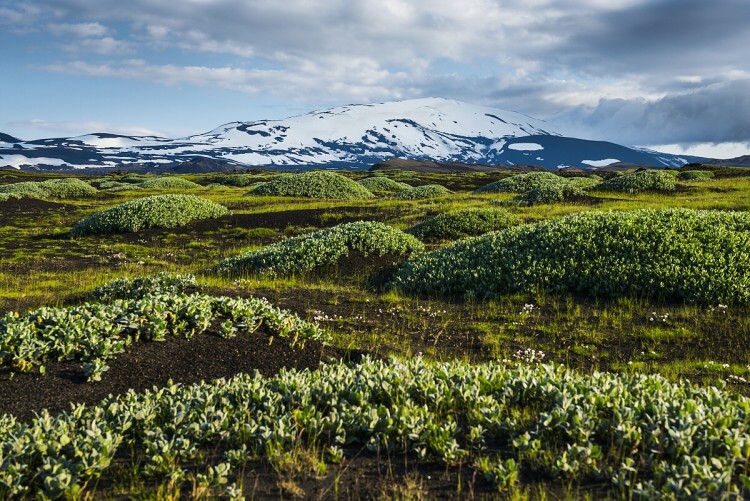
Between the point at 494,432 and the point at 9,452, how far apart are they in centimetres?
470

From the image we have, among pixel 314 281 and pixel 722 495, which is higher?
pixel 722 495

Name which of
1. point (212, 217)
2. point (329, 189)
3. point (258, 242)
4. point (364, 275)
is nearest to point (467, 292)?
point (364, 275)

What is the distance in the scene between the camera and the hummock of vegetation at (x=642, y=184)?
41.7 metres

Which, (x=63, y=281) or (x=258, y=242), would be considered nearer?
(x=63, y=281)

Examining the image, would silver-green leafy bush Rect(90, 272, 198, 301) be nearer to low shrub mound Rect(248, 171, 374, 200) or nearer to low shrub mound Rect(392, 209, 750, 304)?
low shrub mound Rect(392, 209, 750, 304)

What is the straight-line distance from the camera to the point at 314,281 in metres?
17.7

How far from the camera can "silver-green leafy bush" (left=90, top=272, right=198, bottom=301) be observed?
46.1ft

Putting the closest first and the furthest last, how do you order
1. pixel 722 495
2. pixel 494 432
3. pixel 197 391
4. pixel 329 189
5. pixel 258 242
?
pixel 722 495 < pixel 494 432 < pixel 197 391 < pixel 258 242 < pixel 329 189

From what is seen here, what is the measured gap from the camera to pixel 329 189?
5569cm

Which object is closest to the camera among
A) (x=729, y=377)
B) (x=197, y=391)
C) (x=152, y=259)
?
(x=197, y=391)

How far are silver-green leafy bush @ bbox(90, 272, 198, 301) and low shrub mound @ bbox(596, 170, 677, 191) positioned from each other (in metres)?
36.2

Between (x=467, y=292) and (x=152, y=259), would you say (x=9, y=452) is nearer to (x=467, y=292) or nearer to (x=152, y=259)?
(x=467, y=292)

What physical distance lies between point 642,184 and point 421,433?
1680 inches

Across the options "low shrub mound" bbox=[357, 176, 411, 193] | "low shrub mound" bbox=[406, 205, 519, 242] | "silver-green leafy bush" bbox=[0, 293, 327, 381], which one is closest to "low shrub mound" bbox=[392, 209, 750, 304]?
"silver-green leafy bush" bbox=[0, 293, 327, 381]
